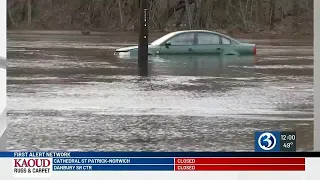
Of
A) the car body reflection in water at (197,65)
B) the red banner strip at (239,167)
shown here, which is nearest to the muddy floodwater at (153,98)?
the car body reflection in water at (197,65)

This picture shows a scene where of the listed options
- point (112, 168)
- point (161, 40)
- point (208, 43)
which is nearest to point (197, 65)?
point (208, 43)

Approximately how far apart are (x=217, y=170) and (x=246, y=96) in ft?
3.97

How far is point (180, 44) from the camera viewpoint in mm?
4996

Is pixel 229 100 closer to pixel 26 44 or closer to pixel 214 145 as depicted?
pixel 214 145

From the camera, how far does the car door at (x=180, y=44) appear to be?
15.8 feet

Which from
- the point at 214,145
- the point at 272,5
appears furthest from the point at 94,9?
the point at 214,145

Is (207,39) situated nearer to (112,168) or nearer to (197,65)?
(197,65)

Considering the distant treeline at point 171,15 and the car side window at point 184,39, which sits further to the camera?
the car side window at point 184,39

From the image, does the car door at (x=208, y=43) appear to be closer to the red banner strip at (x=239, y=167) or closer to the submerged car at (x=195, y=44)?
the submerged car at (x=195, y=44)

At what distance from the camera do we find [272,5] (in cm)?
511

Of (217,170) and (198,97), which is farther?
(198,97)
